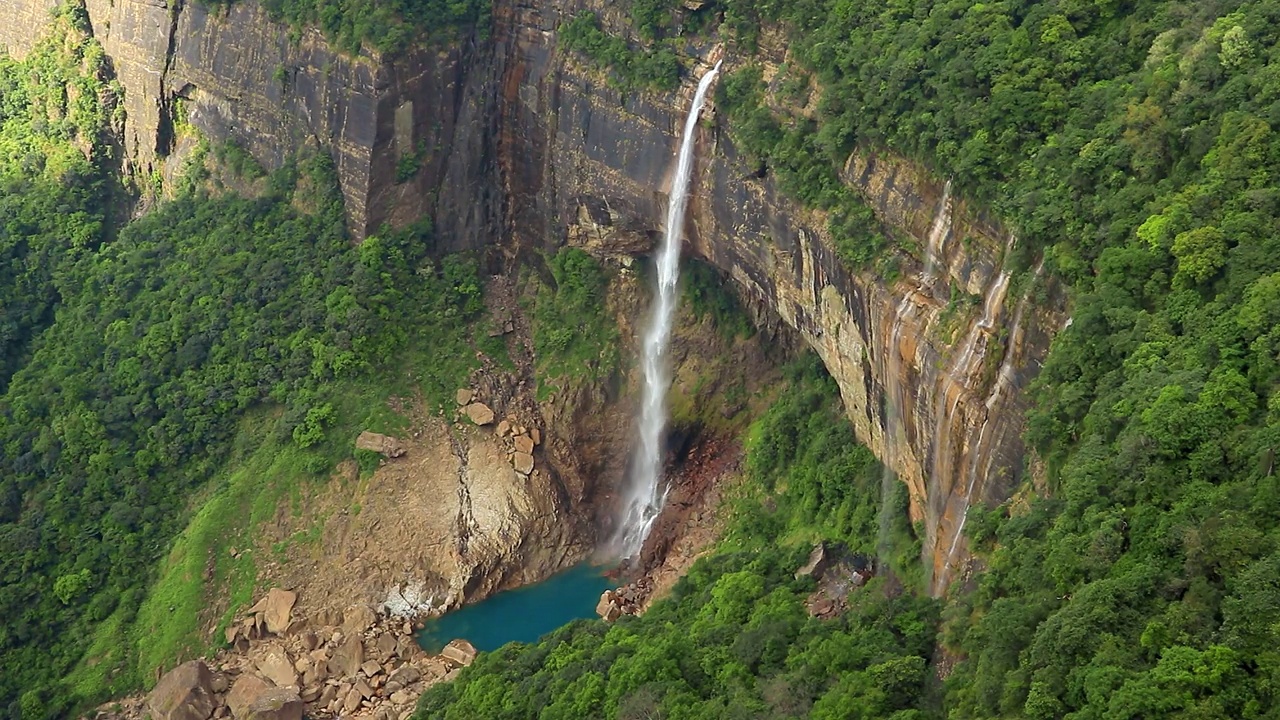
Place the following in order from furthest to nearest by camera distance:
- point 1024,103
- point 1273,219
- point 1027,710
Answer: point 1024,103 → point 1273,219 → point 1027,710

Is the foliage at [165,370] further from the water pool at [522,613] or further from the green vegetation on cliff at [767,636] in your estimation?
the green vegetation on cliff at [767,636]

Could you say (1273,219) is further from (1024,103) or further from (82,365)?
(82,365)

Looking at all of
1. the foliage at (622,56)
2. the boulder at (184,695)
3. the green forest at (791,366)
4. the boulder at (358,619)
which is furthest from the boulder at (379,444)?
the foliage at (622,56)

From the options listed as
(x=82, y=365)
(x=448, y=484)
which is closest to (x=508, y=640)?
(x=448, y=484)

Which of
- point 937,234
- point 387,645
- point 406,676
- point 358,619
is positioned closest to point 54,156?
point 358,619

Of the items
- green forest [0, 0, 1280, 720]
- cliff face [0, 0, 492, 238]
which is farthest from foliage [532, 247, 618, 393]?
cliff face [0, 0, 492, 238]

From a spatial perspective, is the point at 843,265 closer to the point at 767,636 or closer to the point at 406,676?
the point at 767,636

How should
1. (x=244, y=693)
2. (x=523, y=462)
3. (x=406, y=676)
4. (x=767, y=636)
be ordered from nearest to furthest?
(x=767, y=636) < (x=244, y=693) < (x=406, y=676) < (x=523, y=462)
